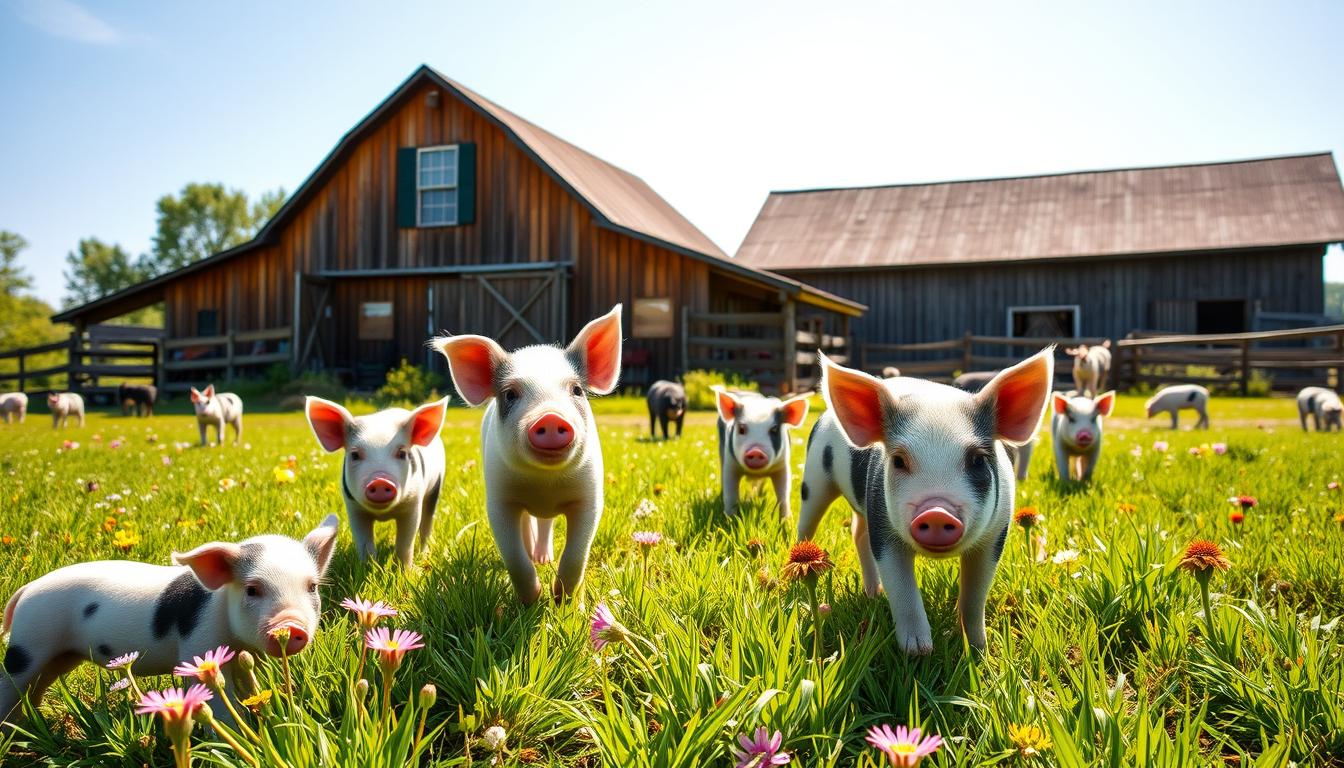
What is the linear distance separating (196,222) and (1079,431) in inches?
3257

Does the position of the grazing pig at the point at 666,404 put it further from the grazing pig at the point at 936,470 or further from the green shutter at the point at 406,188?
the green shutter at the point at 406,188

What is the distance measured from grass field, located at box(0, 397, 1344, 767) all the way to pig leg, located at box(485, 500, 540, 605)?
77 millimetres

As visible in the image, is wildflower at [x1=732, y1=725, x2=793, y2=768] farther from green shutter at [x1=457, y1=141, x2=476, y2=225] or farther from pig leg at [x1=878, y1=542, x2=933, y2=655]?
green shutter at [x1=457, y1=141, x2=476, y2=225]

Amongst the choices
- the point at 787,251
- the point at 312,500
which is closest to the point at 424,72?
the point at 787,251

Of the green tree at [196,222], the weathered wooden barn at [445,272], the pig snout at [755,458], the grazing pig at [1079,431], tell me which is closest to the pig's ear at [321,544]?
the pig snout at [755,458]

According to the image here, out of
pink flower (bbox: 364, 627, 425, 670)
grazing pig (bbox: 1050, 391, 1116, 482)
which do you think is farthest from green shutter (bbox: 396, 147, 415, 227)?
pink flower (bbox: 364, 627, 425, 670)

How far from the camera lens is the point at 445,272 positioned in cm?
1945

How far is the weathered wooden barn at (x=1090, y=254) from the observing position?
22062 millimetres

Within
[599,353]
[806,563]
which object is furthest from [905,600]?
[599,353]

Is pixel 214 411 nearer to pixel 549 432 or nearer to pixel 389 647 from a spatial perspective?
pixel 549 432

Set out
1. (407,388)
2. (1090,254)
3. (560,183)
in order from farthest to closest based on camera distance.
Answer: (1090,254) < (560,183) < (407,388)

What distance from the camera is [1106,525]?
383cm

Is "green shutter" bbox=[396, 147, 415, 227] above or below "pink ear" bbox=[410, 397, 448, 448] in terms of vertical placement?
above

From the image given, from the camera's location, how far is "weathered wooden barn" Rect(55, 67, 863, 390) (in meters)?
18.3
